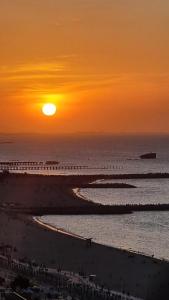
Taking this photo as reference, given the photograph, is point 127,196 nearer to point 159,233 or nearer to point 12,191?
point 12,191

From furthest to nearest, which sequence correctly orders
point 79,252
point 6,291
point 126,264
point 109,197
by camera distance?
point 109,197
point 79,252
point 126,264
point 6,291

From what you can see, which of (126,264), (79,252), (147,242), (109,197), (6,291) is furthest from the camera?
(109,197)

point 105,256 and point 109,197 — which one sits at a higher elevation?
point 109,197

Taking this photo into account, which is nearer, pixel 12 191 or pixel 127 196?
pixel 12 191

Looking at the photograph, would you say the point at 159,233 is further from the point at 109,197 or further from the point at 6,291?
the point at 109,197

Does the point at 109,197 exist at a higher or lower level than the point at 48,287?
A: higher

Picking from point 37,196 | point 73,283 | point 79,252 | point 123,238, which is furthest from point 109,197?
point 73,283

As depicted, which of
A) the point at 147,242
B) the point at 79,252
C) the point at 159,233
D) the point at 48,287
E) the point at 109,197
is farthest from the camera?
the point at 109,197

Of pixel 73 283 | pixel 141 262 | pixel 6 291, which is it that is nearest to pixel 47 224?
pixel 141 262

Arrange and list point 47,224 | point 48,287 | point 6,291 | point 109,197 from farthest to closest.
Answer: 1. point 109,197
2. point 47,224
3. point 48,287
4. point 6,291
